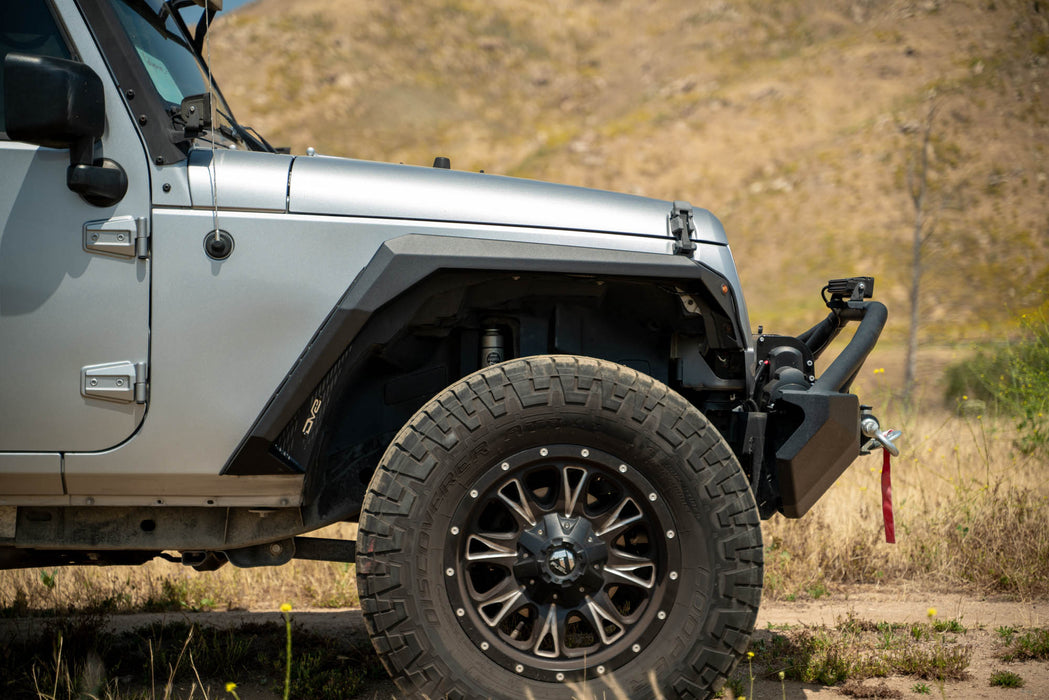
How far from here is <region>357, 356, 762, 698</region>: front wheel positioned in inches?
95.2

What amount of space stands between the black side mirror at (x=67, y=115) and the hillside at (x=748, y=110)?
735 inches

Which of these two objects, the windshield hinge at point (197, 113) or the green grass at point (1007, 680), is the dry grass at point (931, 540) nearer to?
the green grass at point (1007, 680)

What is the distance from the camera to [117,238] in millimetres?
2441

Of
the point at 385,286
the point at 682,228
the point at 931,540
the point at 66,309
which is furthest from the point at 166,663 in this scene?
the point at 931,540

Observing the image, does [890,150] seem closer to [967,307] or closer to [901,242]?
[901,242]

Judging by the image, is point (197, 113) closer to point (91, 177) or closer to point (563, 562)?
point (91, 177)

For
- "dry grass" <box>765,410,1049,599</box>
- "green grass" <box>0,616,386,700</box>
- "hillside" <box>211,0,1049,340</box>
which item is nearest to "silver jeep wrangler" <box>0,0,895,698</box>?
"green grass" <box>0,616,386,700</box>

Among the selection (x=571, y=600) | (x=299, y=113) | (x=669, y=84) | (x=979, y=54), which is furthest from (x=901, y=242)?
(x=299, y=113)

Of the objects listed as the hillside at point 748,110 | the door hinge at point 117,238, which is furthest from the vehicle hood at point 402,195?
the hillside at point 748,110

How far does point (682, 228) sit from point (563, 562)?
1.13 meters

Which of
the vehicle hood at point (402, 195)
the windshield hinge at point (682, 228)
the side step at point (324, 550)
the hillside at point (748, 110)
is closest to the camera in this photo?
the vehicle hood at point (402, 195)

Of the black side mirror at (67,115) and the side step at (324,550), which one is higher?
the black side mirror at (67,115)

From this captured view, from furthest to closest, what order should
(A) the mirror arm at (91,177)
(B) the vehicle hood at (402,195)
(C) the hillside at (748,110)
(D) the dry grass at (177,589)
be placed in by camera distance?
1. (C) the hillside at (748,110)
2. (D) the dry grass at (177,589)
3. (B) the vehicle hood at (402,195)
4. (A) the mirror arm at (91,177)

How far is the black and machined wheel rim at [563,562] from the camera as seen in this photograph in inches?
97.0
